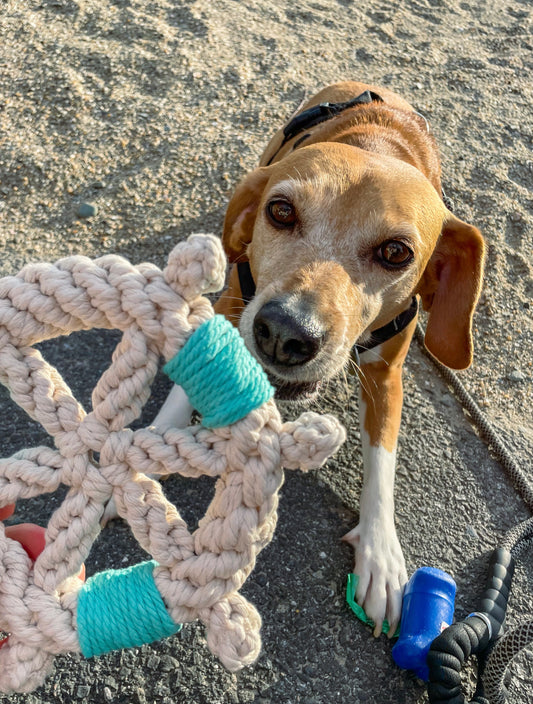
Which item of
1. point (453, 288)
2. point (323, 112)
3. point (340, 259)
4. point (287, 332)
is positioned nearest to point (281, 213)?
point (340, 259)

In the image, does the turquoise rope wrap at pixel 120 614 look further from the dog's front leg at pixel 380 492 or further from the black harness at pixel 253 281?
the black harness at pixel 253 281

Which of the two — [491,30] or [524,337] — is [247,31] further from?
[524,337]

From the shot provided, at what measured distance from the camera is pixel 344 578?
2023 mm

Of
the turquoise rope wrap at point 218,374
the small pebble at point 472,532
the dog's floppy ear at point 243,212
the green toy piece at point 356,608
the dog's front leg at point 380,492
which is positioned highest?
the turquoise rope wrap at point 218,374

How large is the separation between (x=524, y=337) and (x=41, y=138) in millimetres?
2730

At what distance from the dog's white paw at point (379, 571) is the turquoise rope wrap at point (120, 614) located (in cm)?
114

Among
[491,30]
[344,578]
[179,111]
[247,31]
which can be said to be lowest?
[344,578]

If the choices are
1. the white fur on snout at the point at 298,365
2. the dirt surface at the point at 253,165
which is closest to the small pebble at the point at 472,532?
the dirt surface at the point at 253,165

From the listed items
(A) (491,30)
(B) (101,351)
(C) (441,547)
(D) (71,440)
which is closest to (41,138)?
(B) (101,351)

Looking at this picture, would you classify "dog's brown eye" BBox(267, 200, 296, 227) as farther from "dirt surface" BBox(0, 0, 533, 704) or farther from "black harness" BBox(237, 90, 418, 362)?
"dirt surface" BBox(0, 0, 533, 704)

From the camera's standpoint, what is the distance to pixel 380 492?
2158 mm

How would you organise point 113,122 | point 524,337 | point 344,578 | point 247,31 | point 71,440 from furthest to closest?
point 247,31, point 113,122, point 524,337, point 344,578, point 71,440

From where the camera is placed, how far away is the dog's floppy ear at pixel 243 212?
7.32 ft

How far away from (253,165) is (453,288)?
1571 millimetres
